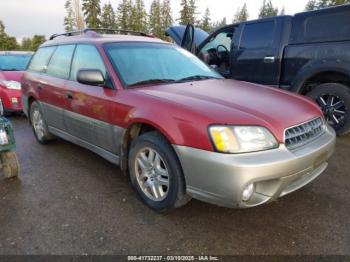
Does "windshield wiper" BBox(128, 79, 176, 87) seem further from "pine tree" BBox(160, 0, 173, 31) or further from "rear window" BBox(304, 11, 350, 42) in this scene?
"pine tree" BBox(160, 0, 173, 31)

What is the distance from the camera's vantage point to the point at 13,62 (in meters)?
8.40

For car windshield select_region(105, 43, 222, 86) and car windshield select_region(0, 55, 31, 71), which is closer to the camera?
car windshield select_region(105, 43, 222, 86)

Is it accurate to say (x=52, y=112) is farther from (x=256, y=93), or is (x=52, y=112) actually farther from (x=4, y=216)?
(x=256, y=93)

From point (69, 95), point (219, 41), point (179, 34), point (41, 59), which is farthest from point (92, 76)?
point (179, 34)

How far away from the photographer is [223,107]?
257cm

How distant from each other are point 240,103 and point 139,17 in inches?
2433

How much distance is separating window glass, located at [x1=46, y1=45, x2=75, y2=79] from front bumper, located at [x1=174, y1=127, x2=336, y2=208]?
7.64 ft

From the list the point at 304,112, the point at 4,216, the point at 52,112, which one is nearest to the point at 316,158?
the point at 304,112

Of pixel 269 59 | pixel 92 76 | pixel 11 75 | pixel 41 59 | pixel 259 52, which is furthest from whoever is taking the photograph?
pixel 11 75

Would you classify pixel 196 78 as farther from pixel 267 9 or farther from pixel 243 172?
pixel 267 9

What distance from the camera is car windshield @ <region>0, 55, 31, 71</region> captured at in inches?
319

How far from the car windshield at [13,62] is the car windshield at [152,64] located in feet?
18.8

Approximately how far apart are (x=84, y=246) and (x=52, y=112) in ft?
8.19

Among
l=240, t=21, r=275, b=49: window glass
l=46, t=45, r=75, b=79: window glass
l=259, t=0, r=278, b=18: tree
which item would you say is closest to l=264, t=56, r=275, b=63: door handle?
l=240, t=21, r=275, b=49: window glass
